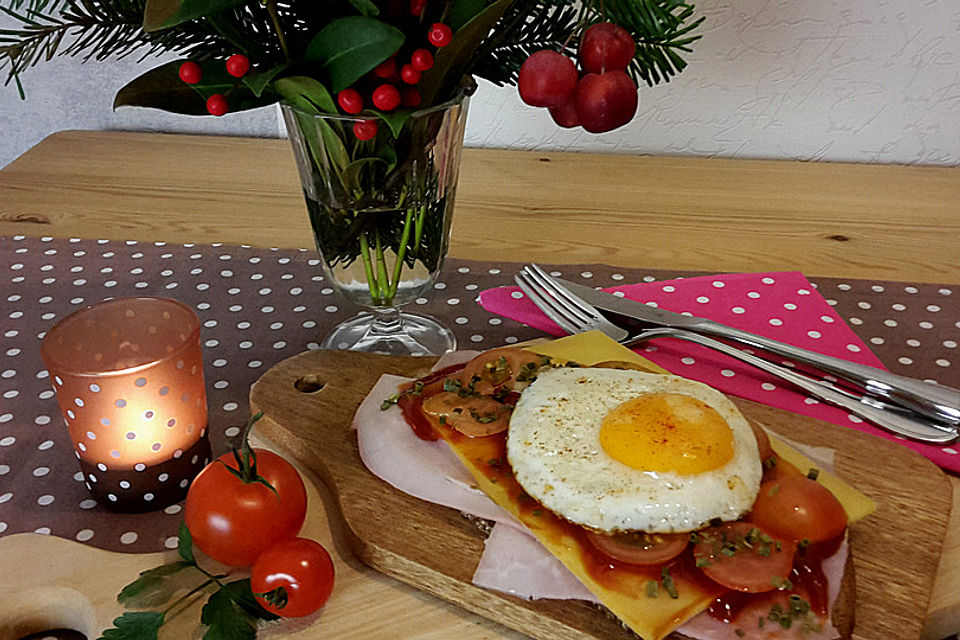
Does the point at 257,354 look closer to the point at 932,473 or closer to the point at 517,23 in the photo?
the point at 517,23

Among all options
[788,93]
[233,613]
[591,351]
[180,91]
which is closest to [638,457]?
[591,351]

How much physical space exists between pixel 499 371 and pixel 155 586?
0.40 metres

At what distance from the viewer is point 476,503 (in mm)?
860

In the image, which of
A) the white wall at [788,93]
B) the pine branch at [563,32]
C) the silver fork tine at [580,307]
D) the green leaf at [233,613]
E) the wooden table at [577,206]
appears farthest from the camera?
the white wall at [788,93]

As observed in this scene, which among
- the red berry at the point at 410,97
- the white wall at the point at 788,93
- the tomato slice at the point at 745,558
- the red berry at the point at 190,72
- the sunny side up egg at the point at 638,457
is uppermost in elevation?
the red berry at the point at 190,72

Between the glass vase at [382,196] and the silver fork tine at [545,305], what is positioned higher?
the glass vase at [382,196]

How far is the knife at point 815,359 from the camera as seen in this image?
0.98m

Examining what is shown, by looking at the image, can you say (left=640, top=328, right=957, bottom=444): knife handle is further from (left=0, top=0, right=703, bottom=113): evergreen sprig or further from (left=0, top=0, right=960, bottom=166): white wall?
(left=0, top=0, right=960, bottom=166): white wall

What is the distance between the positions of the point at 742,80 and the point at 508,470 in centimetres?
104

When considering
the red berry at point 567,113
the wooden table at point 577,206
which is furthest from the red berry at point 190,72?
the wooden table at point 577,206

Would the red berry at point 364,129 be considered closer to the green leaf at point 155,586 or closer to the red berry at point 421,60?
the red berry at point 421,60

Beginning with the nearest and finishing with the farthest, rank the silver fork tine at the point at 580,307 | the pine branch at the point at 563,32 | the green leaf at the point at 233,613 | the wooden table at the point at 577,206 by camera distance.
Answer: the green leaf at the point at 233,613, the pine branch at the point at 563,32, the silver fork tine at the point at 580,307, the wooden table at the point at 577,206

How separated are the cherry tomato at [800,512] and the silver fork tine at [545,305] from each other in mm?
383

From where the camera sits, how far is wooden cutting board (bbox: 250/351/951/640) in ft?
2.51
